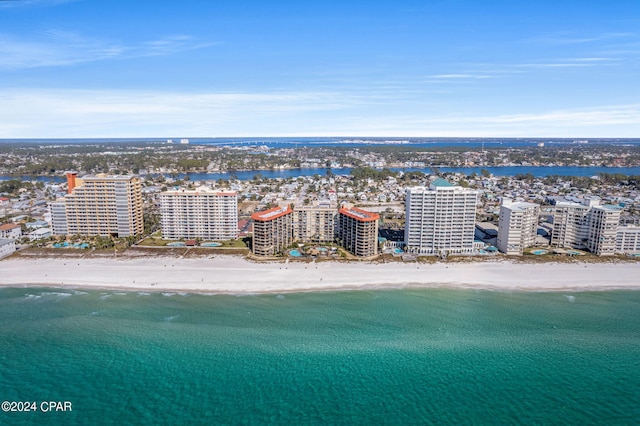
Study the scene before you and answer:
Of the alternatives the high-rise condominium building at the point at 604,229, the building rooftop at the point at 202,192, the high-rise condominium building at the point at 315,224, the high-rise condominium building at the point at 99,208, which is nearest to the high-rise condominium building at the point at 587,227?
the high-rise condominium building at the point at 604,229

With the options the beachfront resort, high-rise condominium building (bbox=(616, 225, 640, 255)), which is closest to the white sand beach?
high-rise condominium building (bbox=(616, 225, 640, 255))

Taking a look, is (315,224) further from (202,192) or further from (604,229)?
(604,229)

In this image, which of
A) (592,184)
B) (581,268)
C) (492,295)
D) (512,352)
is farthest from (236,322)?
(592,184)

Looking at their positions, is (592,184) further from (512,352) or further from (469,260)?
(512,352)

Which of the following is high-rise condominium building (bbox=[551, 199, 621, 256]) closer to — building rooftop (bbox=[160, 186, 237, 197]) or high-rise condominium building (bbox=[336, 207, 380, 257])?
high-rise condominium building (bbox=[336, 207, 380, 257])

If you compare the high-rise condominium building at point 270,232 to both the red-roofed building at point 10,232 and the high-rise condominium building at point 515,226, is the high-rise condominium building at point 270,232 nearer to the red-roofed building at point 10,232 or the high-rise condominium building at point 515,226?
the high-rise condominium building at point 515,226

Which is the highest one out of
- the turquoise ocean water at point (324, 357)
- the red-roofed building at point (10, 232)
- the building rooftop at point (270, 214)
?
the building rooftop at point (270, 214)
